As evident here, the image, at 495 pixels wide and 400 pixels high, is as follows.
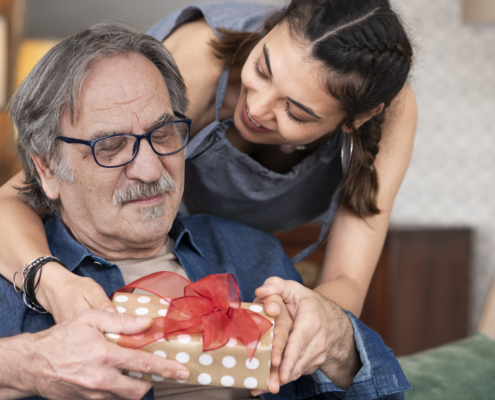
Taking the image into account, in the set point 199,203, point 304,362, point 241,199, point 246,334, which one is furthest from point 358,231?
point 246,334

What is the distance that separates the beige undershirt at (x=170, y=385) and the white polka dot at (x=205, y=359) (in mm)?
231

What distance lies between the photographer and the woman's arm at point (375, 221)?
145 cm

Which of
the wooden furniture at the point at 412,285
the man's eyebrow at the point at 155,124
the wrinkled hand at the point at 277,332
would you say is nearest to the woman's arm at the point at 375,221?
the wrinkled hand at the point at 277,332

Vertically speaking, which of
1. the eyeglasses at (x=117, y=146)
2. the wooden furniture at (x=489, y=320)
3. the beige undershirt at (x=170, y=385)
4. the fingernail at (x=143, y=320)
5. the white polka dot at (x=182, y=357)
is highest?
the eyeglasses at (x=117, y=146)

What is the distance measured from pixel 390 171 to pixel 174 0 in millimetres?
2281

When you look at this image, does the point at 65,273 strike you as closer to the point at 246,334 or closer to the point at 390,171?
the point at 246,334

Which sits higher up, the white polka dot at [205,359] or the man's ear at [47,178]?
the man's ear at [47,178]

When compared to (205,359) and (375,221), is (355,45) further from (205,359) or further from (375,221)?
(205,359)

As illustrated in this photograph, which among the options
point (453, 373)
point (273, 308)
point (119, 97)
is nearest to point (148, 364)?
point (273, 308)

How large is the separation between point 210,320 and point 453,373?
893 mm

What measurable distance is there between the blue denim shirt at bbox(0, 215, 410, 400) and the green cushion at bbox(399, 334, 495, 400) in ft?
0.75

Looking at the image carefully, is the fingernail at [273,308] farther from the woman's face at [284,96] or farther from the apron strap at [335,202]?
the apron strap at [335,202]

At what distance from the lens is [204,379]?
2.78ft

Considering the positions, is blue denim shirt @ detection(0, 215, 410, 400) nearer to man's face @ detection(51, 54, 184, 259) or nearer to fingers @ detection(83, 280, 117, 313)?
Answer: man's face @ detection(51, 54, 184, 259)
